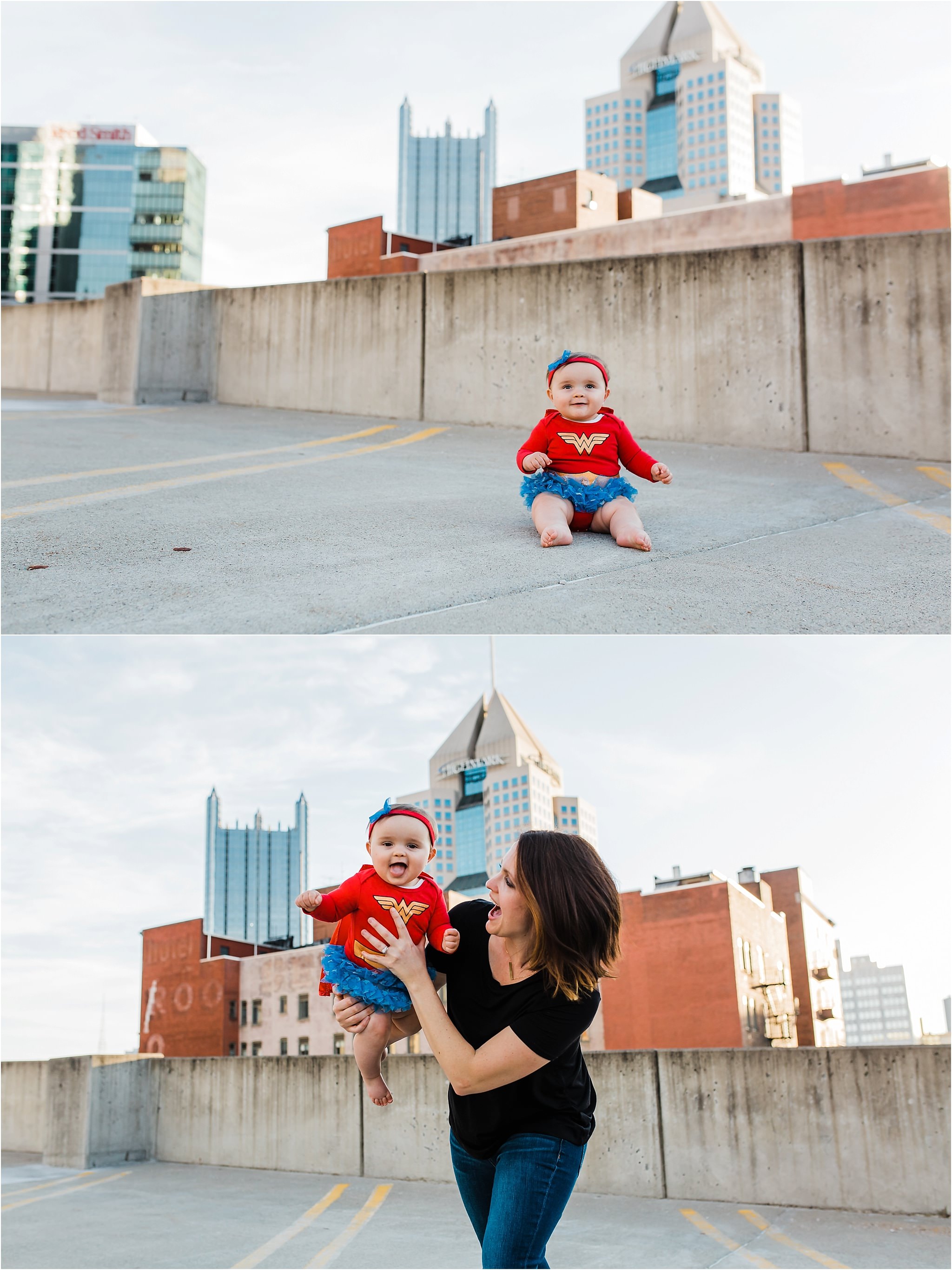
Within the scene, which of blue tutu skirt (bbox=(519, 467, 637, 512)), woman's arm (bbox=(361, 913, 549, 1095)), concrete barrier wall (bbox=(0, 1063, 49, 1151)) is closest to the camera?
woman's arm (bbox=(361, 913, 549, 1095))

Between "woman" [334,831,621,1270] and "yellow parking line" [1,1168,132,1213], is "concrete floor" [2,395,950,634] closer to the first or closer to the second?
"woman" [334,831,621,1270]

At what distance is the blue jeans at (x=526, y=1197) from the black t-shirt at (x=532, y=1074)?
32 mm

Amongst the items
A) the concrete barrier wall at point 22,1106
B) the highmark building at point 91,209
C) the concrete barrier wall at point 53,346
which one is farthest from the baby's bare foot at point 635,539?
the highmark building at point 91,209

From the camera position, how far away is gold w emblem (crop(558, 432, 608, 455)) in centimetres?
700

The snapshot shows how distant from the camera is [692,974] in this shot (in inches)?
1641

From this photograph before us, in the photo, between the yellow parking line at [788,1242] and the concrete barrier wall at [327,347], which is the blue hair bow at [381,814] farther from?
the concrete barrier wall at [327,347]

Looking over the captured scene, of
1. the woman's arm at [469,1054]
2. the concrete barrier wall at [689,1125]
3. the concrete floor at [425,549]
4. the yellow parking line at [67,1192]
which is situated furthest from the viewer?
the yellow parking line at [67,1192]

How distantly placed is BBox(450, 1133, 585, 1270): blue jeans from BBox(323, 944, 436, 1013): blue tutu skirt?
493mm

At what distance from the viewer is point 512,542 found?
686 centimetres

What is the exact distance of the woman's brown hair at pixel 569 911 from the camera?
2.44 metres

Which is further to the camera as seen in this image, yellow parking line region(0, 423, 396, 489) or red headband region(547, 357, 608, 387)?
yellow parking line region(0, 423, 396, 489)

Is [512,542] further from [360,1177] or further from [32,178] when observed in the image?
Answer: [32,178]

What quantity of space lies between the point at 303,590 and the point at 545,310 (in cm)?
942

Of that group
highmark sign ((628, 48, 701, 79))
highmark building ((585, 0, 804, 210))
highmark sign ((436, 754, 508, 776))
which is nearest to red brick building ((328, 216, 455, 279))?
highmark sign ((436, 754, 508, 776))
